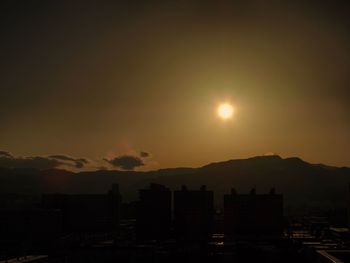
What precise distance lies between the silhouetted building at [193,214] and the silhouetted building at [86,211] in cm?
2605

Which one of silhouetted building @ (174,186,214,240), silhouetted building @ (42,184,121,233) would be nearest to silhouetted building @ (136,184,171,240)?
silhouetted building @ (174,186,214,240)

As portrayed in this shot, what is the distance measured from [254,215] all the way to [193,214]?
15.1 metres

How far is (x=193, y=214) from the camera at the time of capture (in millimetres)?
105625

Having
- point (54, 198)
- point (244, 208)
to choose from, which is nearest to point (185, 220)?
point (244, 208)

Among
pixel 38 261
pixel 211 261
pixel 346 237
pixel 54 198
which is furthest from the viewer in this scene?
pixel 54 198

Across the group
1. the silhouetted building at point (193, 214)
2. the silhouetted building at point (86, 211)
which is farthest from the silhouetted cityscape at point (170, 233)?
the silhouetted building at point (86, 211)

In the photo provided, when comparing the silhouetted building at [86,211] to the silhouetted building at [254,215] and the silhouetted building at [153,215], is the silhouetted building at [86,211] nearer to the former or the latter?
the silhouetted building at [153,215]

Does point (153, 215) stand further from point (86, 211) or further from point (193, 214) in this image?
point (86, 211)

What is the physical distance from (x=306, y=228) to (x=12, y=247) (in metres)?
77.1

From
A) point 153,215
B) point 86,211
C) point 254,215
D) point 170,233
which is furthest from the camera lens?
point 86,211

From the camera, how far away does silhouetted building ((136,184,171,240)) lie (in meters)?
103

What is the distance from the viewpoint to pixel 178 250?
79312mm

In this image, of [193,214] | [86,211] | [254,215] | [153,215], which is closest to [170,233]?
[153,215]

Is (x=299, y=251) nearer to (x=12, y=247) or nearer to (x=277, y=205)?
(x=277, y=205)
